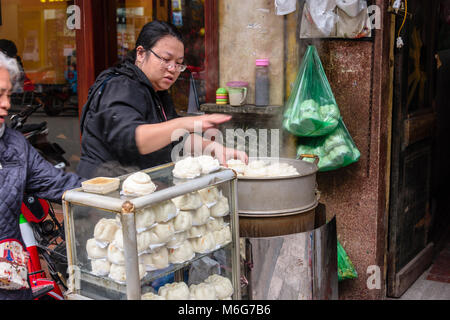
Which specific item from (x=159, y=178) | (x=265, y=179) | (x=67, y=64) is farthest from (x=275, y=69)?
(x=67, y=64)

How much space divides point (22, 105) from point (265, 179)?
4504mm

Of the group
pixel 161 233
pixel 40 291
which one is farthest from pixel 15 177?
pixel 40 291

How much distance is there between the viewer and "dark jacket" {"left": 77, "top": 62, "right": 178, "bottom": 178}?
2.70m

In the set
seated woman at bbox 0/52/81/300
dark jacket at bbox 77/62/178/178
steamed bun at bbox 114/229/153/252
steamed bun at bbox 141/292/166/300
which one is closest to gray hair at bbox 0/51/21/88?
seated woman at bbox 0/52/81/300

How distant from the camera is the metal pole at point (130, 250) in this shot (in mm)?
2008

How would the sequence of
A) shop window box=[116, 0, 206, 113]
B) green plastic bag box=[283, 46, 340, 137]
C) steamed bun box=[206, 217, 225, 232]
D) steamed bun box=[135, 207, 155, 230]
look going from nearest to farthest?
steamed bun box=[135, 207, 155, 230] → steamed bun box=[206, 217, 225, 232] → green plastic bag box=[283, 46, 340, 137] → shop window box=[116, 0, 206, 113]

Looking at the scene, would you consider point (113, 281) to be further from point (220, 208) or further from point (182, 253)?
point (220, 208)

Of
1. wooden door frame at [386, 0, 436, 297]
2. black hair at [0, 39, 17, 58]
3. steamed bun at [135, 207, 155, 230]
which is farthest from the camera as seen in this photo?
black hair at [0, 39, 17, 58]

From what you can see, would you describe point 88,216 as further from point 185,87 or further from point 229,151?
point 185,87

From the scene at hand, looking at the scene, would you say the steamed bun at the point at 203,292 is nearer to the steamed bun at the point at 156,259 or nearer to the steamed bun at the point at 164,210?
the steamed bun at the point at 156,259

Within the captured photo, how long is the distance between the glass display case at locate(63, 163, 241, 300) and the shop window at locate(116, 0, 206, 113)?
2380mm

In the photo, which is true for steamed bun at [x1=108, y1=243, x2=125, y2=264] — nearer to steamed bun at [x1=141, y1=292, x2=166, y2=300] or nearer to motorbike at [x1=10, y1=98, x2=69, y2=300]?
steamed bun at [x1=141, y1=292, x2=166, y2=300]

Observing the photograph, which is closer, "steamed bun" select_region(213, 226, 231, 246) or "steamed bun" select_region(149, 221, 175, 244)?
"steamed bun" select_region(149, 221, 175, 244)

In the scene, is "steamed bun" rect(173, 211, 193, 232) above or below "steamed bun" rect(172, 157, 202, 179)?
below
